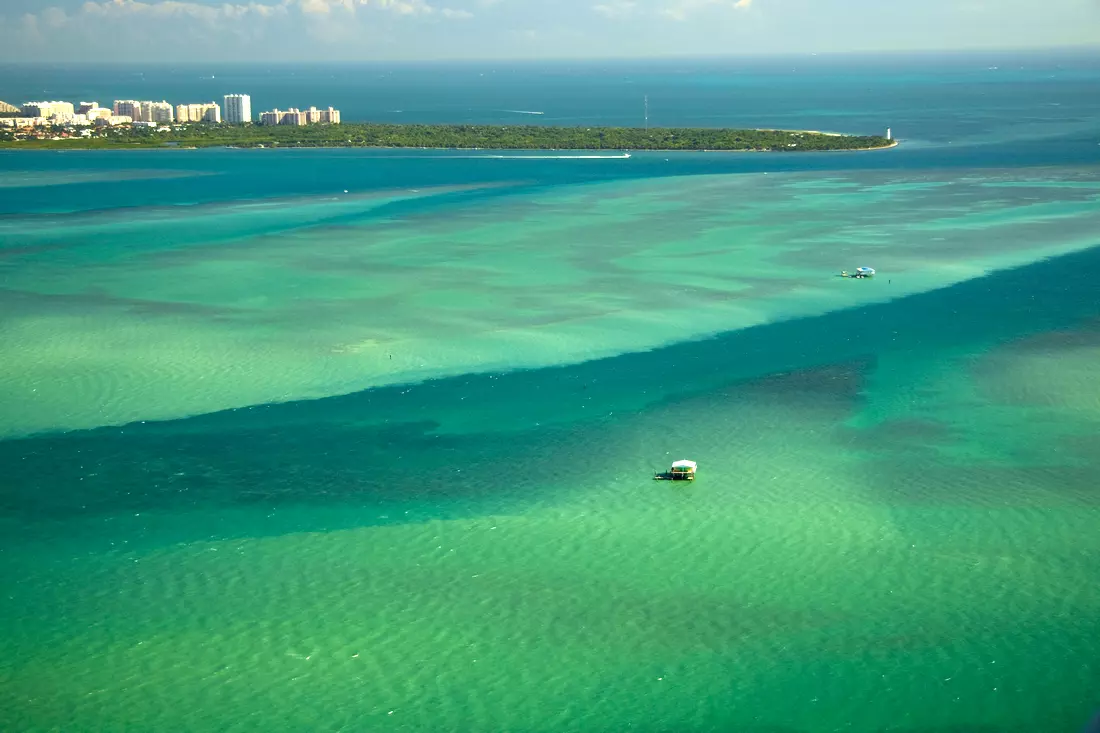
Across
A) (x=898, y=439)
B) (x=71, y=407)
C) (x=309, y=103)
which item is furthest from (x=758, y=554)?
(x=309, y=103)

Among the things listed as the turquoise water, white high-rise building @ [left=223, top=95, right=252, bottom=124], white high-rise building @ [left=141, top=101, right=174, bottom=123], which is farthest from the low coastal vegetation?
the turquoise water

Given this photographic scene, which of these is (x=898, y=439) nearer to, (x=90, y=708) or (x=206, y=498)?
(x=206, y=498)

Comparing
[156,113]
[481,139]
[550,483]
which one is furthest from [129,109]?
[550,483]

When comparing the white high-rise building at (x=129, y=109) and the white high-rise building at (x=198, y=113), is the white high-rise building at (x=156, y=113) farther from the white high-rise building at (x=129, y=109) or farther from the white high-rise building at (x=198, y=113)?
the white high-rise building at (x=198, y=113)

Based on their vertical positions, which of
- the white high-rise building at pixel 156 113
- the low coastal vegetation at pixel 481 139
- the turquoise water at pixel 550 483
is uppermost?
the white high-rise building at pixel 156 113

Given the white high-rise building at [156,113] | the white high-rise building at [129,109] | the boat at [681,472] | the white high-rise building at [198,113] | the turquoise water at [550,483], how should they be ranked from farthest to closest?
1. the white high-rise building at [198,113]
2. the white high-rise building at [129,109]
3. the white high-rise building at [156,113]
4. the boat at [681,472]
5. the turquoise water at [550,483]

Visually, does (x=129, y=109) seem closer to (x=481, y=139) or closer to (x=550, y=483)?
(x=481, y=139)

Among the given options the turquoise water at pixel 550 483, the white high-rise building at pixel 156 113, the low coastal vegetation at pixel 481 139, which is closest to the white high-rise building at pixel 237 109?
the white high-rise building at pixel 156 113
